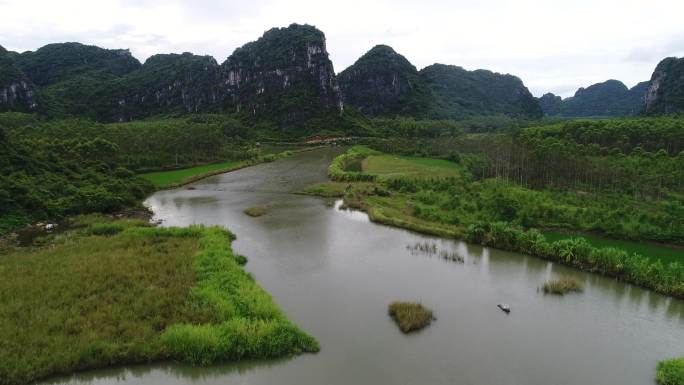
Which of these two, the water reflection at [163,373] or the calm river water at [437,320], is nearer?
the water reflection at [163,373]

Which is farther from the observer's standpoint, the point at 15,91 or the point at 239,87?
the point at 239,87

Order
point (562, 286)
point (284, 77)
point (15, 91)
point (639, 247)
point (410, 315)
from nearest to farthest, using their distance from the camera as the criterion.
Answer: point (410, 315)
point (562, 286)
point (639, 247)
point (15, 91)
point (284, 77)

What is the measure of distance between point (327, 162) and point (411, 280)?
55.4m

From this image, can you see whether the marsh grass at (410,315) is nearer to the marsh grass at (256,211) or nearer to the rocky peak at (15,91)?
the marsh grass at (256,211)

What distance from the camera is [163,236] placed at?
28.7m

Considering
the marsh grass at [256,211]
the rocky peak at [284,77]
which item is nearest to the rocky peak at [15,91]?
the rocky peak at [284,77]

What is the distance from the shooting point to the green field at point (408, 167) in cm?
5916

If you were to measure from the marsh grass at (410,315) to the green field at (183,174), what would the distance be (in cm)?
4079

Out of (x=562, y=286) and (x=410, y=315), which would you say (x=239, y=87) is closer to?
(x=562, y=286)

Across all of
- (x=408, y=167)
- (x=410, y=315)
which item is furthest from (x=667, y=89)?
(x=410, y=315)

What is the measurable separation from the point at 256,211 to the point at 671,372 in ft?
102

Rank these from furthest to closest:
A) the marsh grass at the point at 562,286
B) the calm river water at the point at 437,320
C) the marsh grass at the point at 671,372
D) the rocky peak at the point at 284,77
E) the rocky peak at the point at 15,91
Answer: the rocky peak at the point at 284,77
the rocky peak at the point at 15,91
the marsh grass at the point at 562,286
the calm river water at the point at 437,320
the marsh grass at the point at 671,372

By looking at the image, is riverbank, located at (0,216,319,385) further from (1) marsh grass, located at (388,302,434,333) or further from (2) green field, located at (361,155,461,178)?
(2) green field, located at (361,155,461,178)

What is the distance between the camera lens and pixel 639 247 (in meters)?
27.8
